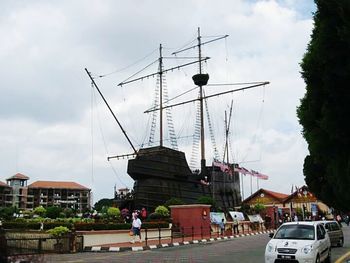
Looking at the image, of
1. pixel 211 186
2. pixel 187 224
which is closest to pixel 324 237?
pixel 187 224

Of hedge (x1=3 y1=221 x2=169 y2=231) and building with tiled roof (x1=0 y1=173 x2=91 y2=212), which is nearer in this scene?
hedge (x1=3 y1=221 x2=169 y2=231)

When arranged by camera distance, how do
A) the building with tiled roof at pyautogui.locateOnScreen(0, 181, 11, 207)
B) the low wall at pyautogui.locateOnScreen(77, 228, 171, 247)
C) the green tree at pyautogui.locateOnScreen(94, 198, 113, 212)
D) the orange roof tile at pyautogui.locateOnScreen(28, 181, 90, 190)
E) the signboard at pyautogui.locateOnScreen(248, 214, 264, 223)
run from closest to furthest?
the low wall at pyautogui.locateOnScreen(77, 228, 171, 247), the signboard at pyautogui.locateOnScreen(248, 214, 264, 223), the green tree at pyautogui.locateOnScreen(94, 198, 113, 212), the building with tiled roof at pyautogui.locateOnScreen(0, 181, 11, 207), the orange roof tile at pyautogui.locateOnScreen(28, 181, 90, 190)

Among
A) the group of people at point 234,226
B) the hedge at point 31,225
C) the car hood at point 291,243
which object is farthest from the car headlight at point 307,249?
the group of people at point 234,226

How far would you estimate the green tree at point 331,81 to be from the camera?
29.9 feet

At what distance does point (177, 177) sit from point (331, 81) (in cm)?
3847

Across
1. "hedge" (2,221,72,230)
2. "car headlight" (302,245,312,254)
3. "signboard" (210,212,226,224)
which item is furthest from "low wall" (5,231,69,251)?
"signboard" (210,212,226,224)

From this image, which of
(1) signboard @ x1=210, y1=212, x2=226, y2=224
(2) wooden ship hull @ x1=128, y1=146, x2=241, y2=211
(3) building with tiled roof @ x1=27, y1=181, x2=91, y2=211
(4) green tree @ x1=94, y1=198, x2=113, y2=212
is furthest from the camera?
(3) building with tiled roof @ x1=27, y1=181, x2=91, y2=211

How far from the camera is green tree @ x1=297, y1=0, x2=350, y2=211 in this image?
9.11 metres

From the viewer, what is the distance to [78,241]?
76.7ft

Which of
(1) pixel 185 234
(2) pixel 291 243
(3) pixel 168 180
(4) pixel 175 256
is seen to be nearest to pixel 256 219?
(3) pixel 168 180

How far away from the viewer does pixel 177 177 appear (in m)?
47.4

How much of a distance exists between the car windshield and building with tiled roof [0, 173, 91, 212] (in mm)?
117268

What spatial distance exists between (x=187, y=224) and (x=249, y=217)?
1778cm

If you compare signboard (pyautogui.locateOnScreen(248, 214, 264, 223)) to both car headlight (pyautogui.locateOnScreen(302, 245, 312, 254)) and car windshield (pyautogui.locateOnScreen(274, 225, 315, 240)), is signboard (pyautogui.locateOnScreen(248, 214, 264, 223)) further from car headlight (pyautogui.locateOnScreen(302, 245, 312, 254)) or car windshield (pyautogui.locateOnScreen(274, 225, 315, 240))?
car headlight (pyautogui.locateOnScreen(302, 245, 312, 254))
